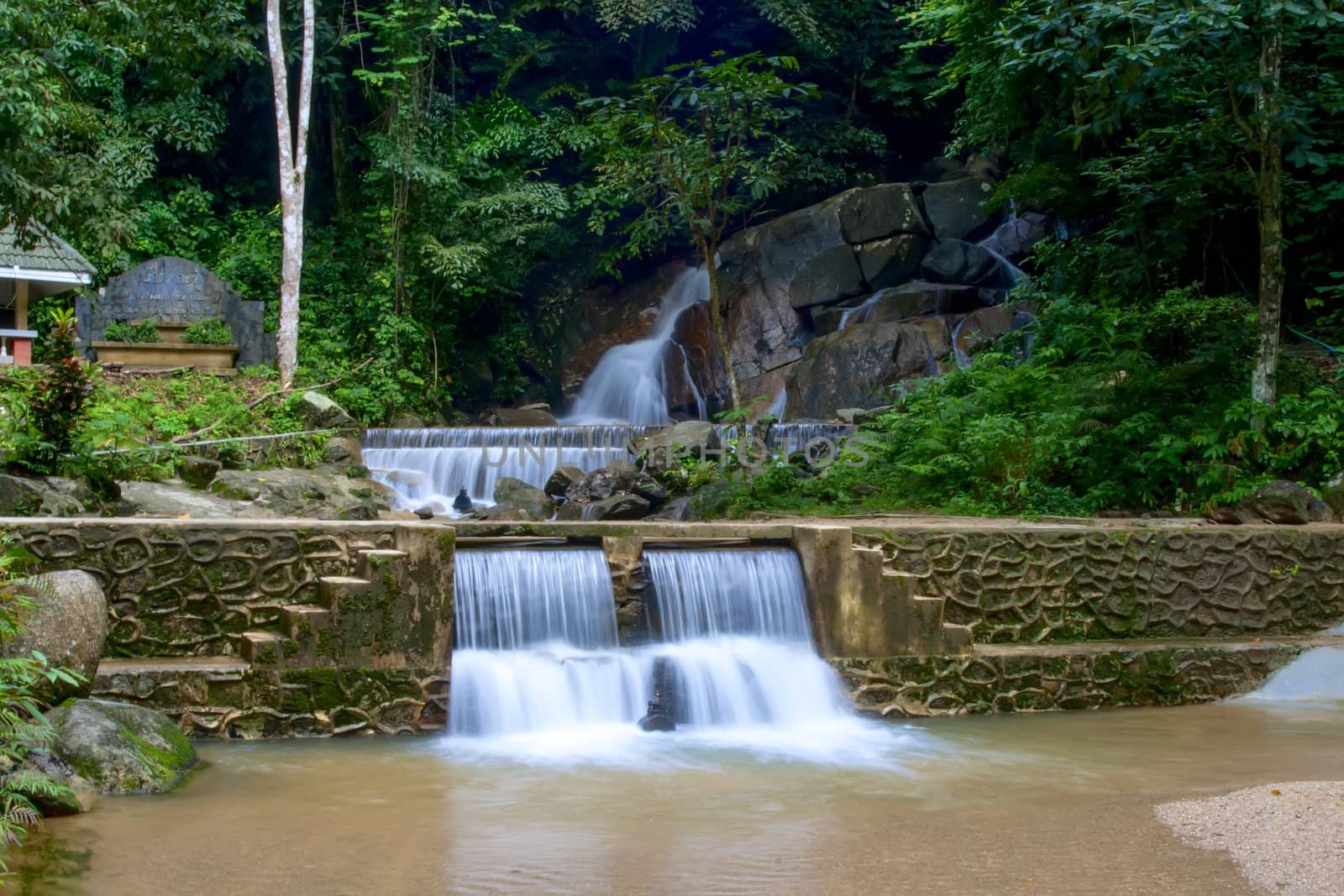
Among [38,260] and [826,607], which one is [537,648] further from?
[38,260]

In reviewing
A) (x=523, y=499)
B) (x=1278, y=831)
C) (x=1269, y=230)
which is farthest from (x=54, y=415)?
(x=1269, y=230)

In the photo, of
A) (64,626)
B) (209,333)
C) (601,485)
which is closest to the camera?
(64,626)

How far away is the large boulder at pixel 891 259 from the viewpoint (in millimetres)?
19531

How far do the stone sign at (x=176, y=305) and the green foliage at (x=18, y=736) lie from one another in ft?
45.3

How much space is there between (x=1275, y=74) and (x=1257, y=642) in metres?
5.50

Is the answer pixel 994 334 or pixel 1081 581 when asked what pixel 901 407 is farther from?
pixel 1081 581

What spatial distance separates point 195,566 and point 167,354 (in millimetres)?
12141

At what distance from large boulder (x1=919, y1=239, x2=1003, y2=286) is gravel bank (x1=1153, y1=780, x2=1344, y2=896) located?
14.4 meters

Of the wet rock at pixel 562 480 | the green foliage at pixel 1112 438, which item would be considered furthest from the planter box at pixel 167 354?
the green foliage at pixel 1112 438

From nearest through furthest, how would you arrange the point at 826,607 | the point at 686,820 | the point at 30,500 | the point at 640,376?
the point at 686,820, the point at 826,607, the point at 30,500, the point at 640,376

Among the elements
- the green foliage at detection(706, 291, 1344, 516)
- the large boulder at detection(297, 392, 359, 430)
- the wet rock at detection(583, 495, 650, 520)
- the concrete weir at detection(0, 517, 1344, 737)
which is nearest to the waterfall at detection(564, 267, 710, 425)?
the large boulder at detection(297, 392, 359, 430)

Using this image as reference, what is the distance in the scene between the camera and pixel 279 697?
676 cm

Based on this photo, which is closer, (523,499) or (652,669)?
(652,669)

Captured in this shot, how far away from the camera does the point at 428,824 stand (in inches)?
206
